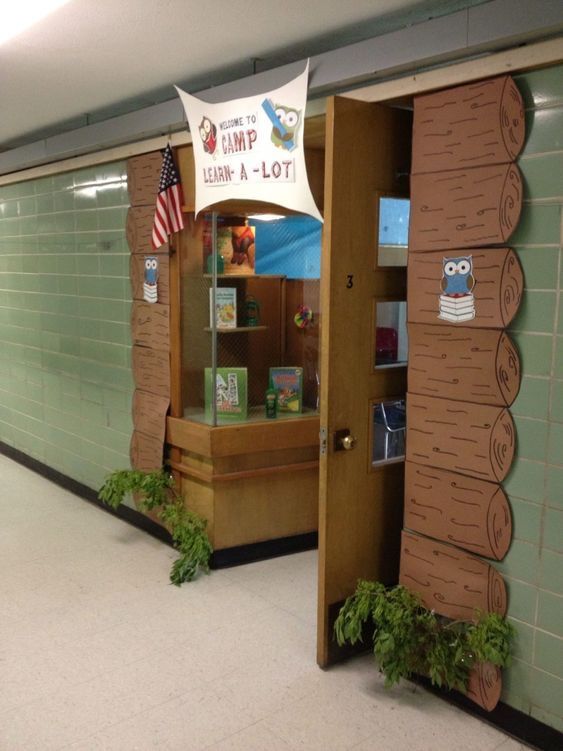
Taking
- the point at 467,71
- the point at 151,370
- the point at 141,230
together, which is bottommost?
the point at 151,370

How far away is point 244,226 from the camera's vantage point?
412 centimetres

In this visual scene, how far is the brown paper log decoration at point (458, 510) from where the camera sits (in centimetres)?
255

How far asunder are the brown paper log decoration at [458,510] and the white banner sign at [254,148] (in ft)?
4.04

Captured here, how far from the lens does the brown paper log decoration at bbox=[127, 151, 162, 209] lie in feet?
13.6

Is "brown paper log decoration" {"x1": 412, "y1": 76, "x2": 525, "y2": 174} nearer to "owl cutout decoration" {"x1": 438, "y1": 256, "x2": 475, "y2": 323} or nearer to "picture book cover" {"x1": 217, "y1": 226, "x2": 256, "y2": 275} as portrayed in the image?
"owl cutout decoration" {"x1": 438, "y1": 256, "x2": 475, "y2": 323}

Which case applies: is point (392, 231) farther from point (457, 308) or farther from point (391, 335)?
point (457, 308)

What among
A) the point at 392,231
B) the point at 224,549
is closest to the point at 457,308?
the point at 392,231

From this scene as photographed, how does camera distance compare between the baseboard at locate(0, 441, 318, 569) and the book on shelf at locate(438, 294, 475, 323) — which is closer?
the book on shelf at locate(438, 294, 475, 323)

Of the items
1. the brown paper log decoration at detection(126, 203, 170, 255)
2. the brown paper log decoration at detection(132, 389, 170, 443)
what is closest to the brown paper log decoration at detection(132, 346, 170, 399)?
the brown paper log decoration at detection(132, 389, 170, 443)

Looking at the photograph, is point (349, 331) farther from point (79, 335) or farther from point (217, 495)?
point (79, 335)

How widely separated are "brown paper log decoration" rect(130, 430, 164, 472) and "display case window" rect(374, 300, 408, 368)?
1740 millimetres

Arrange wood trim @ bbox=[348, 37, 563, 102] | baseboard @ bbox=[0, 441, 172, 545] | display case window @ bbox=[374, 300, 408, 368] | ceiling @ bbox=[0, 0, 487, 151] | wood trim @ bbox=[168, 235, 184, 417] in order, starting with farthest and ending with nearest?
1. baseboard @ bbox=[0, 441, 172, 545]
2. wood trim @ bbox=[168, 235, 184, 417]
3. display case window @ bbox=[374, 300, 408, 368]
4. ceiling @ bbox=[0, 0, 487, 151]
5. wood trim @ bbox=[348, 37, 563, 102]

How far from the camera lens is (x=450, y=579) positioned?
271 cm

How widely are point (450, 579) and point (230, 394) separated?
176cm
